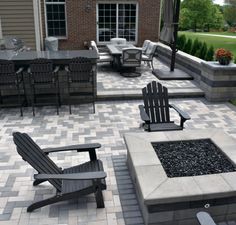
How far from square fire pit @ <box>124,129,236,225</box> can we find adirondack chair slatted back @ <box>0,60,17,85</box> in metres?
3.41

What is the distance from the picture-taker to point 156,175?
3541mm

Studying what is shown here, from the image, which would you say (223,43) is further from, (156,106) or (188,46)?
(156,106)

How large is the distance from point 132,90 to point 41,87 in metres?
2.47

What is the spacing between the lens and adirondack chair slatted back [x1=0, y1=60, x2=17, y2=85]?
21.0 ft

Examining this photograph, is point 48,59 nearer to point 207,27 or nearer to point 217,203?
point 217,203

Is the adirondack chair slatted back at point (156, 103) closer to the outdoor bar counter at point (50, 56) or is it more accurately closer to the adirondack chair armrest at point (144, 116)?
the adirondack chair armrest at point (144, 116)

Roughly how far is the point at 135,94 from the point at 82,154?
3295 millimetres

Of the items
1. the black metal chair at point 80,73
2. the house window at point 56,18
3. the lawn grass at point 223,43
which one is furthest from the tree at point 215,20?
the black metal chair at point 80,73

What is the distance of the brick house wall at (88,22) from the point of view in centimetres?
1347

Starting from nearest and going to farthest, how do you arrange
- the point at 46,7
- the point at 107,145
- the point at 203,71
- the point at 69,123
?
1. the point at 107,145
2. the point at 69,123
3. the point at 203,71
4. the point at 46,7

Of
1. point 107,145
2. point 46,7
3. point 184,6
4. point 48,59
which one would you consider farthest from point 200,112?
point 184,6

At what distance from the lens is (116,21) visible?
14.1m

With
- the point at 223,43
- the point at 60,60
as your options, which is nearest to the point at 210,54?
the point at 60,60

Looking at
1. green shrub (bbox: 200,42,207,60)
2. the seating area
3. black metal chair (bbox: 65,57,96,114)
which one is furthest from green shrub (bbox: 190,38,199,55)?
black metal chair (bbox: 65,57,96,114)
